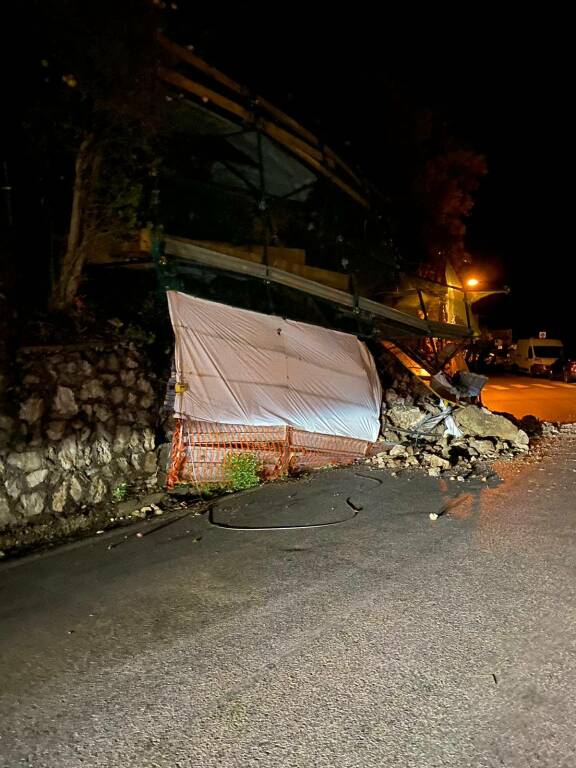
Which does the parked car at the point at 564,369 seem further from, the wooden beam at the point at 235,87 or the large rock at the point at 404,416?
the large rock at the point at 404,416

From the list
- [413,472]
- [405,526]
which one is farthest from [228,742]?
[413,472]

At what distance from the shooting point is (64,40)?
5.89m

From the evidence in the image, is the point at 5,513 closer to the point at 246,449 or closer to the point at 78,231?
the point at 246,449

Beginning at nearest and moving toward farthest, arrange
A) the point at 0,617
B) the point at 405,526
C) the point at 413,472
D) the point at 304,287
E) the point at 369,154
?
the point at 0,617
the point at 405,526
the point at 413,472
the point at 304,287
the point at 369,154

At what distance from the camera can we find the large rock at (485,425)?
A: 10000 mm

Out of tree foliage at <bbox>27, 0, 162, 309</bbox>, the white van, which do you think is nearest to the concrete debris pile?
tree foliage at <bbox>27, 0, 162, 309</bbox>

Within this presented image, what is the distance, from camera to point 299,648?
3518 mm

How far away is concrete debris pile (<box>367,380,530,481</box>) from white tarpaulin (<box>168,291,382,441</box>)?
1.93ft

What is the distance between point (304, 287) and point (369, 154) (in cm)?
969

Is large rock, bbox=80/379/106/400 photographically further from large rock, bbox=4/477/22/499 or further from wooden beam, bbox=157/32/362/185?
wooden beam, bbox=157/32/362/185

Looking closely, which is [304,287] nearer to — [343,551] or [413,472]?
[413,472]

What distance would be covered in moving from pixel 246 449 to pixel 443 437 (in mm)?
4075

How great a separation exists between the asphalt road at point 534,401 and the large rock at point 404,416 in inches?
219

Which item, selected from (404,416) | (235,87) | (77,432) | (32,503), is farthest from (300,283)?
(32,503)
